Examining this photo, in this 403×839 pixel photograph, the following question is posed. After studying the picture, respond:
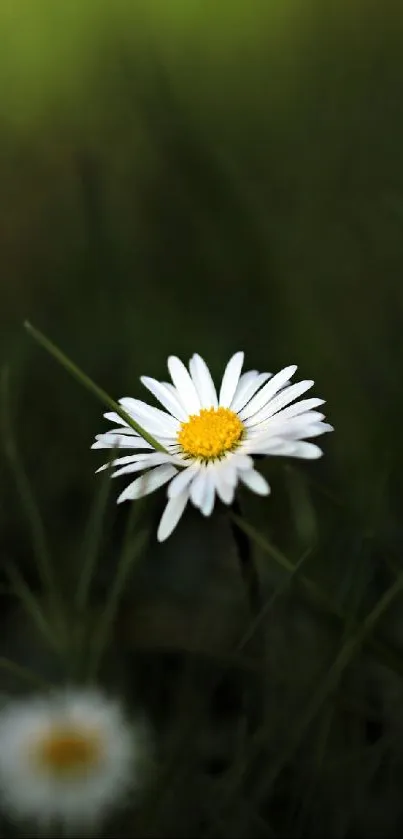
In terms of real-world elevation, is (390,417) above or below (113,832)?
above

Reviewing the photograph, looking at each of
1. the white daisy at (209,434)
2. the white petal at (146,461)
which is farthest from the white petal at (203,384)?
the white petal at (146,461)

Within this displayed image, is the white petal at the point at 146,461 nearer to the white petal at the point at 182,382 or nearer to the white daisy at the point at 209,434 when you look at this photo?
the white daisy at the point at 209,434

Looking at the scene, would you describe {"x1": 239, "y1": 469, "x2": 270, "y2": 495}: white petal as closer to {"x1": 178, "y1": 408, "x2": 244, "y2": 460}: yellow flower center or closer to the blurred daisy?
{"x1": 178, "y1": 408, "x2": 244, "y2": 460}: yellow flower center

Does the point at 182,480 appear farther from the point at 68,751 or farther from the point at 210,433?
the point at 68,751

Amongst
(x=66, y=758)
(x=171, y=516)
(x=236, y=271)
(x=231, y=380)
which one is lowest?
(x=66, y=758)

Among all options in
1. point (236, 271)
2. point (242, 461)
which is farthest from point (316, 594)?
point (236, 271)

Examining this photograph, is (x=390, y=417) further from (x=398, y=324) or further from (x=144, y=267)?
(x=144, y=267)

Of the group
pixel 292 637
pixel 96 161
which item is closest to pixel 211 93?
pixel 96 161
